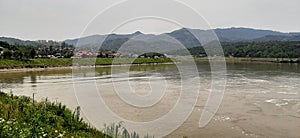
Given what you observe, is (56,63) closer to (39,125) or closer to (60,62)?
(60,62)

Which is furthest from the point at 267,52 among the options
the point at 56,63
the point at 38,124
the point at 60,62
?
the point at 38,124

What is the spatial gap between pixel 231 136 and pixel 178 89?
15.1 metres

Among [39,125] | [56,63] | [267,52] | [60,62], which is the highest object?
[267,52]

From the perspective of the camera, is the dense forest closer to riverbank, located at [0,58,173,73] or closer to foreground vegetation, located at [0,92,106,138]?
riverbank, located at [0,58,173,73]

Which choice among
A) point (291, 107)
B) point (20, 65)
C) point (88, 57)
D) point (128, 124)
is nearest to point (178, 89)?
point (291, 107)

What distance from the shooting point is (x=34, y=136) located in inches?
197

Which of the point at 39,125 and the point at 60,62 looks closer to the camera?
the point at 39,125

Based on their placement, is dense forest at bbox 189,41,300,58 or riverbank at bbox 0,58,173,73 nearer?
riverbank at bbox 0,58,173,73

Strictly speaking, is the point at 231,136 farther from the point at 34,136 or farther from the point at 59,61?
the point at 59,61

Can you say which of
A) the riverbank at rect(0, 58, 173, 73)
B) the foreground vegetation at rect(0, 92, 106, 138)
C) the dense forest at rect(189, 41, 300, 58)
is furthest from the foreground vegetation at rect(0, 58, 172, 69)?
the foreground vegetation at rect(0, 92, 106, 138)

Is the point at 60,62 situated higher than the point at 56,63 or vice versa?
the point at 60,62

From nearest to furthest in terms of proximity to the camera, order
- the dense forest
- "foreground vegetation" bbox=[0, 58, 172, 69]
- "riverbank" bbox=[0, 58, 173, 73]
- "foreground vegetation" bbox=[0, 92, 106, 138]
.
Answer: "foreground vegetation" bbox=[0, 92, 106, 138], "riverbank" bbox=[0, 58, 173, 73], "foreground vegetation" bbox=[0, 58, 172, 69], the dense forest

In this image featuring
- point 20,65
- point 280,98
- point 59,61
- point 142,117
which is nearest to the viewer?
point 142,117

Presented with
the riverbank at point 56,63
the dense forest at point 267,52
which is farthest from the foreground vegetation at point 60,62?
the dense forest at point 267,52
